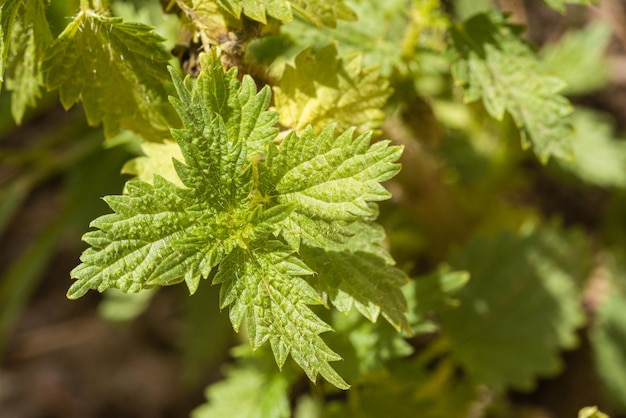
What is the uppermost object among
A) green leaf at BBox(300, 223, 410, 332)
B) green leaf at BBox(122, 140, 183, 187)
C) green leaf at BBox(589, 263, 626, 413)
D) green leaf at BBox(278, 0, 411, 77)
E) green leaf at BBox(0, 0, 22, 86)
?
green leaf at BBox(0, 0, 22, 86)

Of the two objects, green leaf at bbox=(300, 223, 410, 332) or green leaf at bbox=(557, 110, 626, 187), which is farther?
green leaf at bbox=(557, 110, 626, 187)

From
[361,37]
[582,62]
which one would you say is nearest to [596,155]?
[582,62]

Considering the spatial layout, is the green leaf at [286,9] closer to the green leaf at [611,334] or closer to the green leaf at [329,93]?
the green leaf at [329,93]

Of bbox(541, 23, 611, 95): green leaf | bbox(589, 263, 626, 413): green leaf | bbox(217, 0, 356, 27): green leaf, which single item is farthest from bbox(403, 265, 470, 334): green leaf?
bbox(541, 23, 611, 95): green leaf

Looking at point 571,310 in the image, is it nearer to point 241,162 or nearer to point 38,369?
point 241,162

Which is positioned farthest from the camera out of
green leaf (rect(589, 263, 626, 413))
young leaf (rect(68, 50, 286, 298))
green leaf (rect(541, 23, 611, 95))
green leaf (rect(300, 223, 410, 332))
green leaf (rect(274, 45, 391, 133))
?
green leaf (rect(541, 23, 611, 95))

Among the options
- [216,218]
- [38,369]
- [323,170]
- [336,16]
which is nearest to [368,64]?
[336,16]

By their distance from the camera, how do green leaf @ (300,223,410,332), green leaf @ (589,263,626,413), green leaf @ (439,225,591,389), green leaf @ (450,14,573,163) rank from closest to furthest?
green leaf @ (300,223,410,332) → green leaf @ (450,14,573,163) → green leaf @ (439,225,591,389) → green leaf @ (589,263,626,413)

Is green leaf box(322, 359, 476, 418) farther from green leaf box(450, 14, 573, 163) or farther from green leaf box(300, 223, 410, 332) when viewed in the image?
green leaf box(450, 14, 573, 163)

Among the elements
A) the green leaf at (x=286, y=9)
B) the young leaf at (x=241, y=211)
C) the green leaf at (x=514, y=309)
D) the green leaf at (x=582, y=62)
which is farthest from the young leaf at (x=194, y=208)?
the green leaf at (x=582, y=62)
